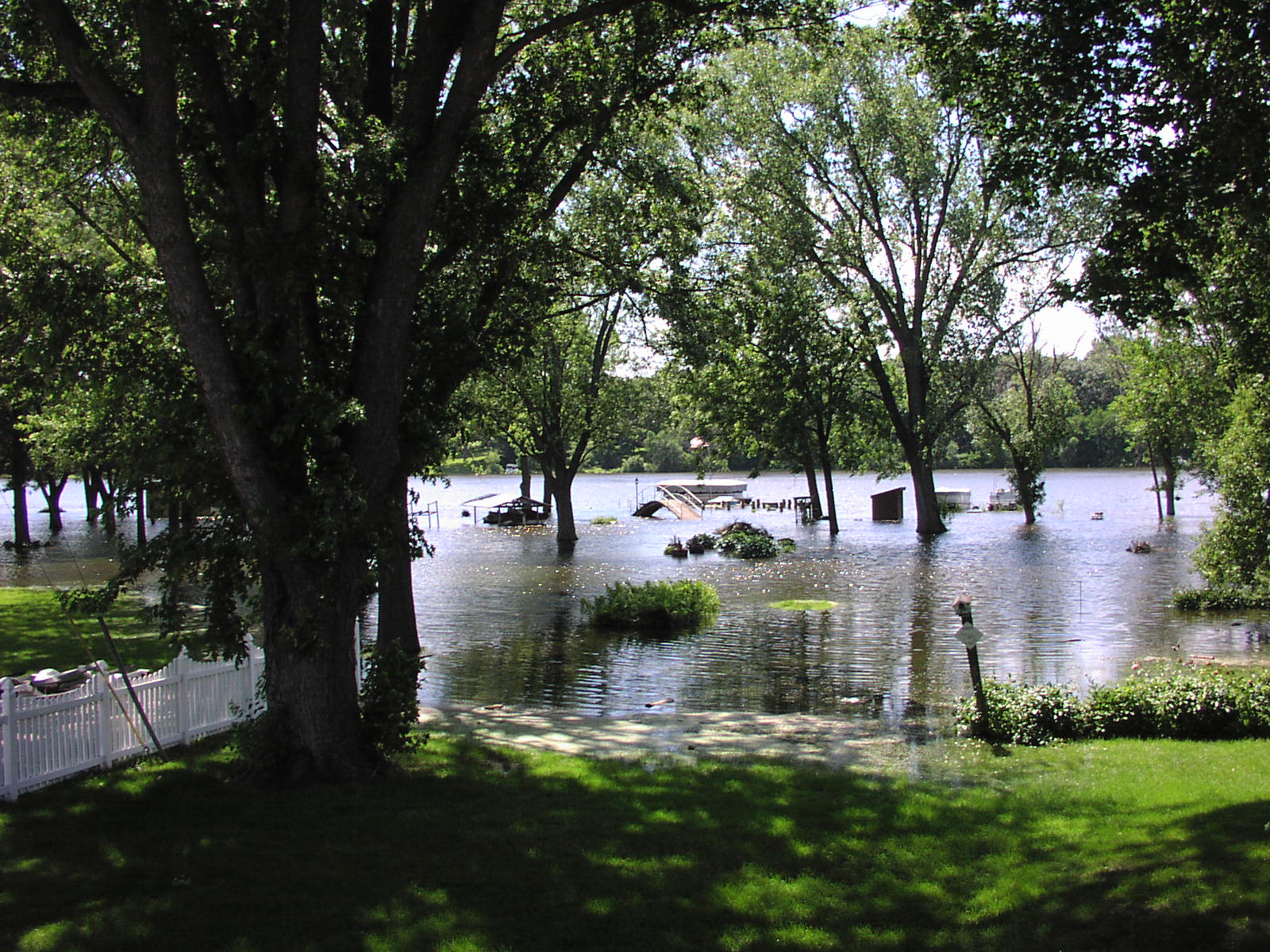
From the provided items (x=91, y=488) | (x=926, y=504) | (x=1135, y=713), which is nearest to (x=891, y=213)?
(x=926, y=504)

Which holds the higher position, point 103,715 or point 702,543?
point 103,715

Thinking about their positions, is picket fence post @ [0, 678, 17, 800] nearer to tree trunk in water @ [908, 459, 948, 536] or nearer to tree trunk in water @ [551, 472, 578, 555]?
tree trunk in water @ [551, 472, 578, 555]

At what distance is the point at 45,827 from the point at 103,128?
9.11 metres

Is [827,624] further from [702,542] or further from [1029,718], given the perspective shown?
[702,542]

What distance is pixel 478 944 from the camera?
548 cm

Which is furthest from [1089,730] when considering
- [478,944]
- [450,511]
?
[450,511]

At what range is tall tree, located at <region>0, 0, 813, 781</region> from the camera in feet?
26.5

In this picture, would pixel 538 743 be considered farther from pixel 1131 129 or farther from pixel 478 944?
pixel 1131 129

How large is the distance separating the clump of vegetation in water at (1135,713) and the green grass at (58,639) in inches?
386

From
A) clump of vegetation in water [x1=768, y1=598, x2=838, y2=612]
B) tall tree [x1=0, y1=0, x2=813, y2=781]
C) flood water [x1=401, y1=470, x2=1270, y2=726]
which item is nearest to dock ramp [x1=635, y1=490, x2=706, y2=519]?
flood water [x1=401, y1=470, x2=1270, y2=726]

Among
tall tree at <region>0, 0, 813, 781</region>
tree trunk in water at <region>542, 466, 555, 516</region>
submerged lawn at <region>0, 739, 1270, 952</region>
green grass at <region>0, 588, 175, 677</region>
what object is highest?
tall tree at <region>0, 0, 813, 781</region>

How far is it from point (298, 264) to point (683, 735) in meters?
7.00

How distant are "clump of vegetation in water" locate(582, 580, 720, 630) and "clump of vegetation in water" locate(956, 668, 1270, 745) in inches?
419

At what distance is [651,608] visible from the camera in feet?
72.3
